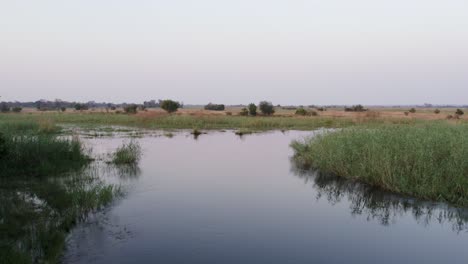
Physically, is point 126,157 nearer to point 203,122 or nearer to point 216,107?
point 203,122

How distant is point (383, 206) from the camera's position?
12.3 m

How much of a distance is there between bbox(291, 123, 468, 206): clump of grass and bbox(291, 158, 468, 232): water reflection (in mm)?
359

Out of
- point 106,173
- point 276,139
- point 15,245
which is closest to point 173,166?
point 106,173

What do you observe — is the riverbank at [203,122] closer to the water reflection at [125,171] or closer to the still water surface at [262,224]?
the water reflection at [125,171]

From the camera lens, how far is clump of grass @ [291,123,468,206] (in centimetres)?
1201

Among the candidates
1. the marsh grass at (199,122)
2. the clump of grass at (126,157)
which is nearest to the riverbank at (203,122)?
the marsh grass at (199,122)

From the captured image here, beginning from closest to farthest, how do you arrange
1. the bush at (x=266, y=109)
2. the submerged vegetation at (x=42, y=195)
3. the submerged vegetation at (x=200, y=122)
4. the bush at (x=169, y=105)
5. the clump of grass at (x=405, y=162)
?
1. the submerged vegetation at (x=42, y=195)
2. the clump of grass at (x=405, y=162)
3. the submerged vegetation at (x=200, y=122)
4. the bush at (x=266, y=109)
5. the bush at (x=169, y=105)

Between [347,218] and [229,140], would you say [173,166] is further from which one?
[229,140]

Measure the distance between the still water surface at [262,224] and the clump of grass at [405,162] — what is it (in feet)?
1.64

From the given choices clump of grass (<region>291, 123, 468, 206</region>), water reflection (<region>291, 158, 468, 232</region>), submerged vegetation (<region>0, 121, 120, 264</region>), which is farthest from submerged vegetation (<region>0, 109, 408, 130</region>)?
water reflection (<region>291, 158, 468, 232</region>)

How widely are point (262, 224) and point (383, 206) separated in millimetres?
4124

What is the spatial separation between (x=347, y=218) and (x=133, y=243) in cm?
587

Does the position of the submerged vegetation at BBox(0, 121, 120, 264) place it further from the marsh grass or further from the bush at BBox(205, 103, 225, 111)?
the bush at BBox(205, 103, 225, 111)

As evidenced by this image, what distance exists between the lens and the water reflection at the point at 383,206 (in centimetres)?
1078
